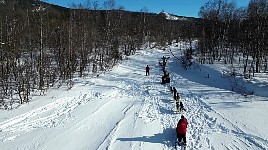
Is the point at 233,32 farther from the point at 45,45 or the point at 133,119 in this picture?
the point at 133,119

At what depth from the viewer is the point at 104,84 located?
80.8 ft

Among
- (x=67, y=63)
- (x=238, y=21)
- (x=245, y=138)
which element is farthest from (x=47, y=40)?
(x=238, y=21)

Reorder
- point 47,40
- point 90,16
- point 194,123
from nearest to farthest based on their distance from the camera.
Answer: point 194,123, point 47,40, point 90,16

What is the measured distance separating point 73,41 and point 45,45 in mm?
3098

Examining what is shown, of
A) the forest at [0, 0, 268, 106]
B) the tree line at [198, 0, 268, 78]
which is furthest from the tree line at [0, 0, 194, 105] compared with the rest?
the tree line at [198, 0, 268, 78]

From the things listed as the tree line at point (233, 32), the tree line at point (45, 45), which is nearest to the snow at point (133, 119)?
the tree line at point (45, 45)

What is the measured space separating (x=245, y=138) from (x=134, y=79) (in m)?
17.2

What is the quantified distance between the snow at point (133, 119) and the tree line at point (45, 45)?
7.57 feet

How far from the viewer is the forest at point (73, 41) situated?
21781mm

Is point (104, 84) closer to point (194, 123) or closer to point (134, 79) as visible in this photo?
point (134, 79)

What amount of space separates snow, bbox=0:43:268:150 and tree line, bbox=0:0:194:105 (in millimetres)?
2308

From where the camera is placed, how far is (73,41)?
1246 inches

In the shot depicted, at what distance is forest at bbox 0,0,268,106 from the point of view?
21.8 m

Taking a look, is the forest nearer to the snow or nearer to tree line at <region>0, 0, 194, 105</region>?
tree line at <region>0, 0, 194, 105</region>
